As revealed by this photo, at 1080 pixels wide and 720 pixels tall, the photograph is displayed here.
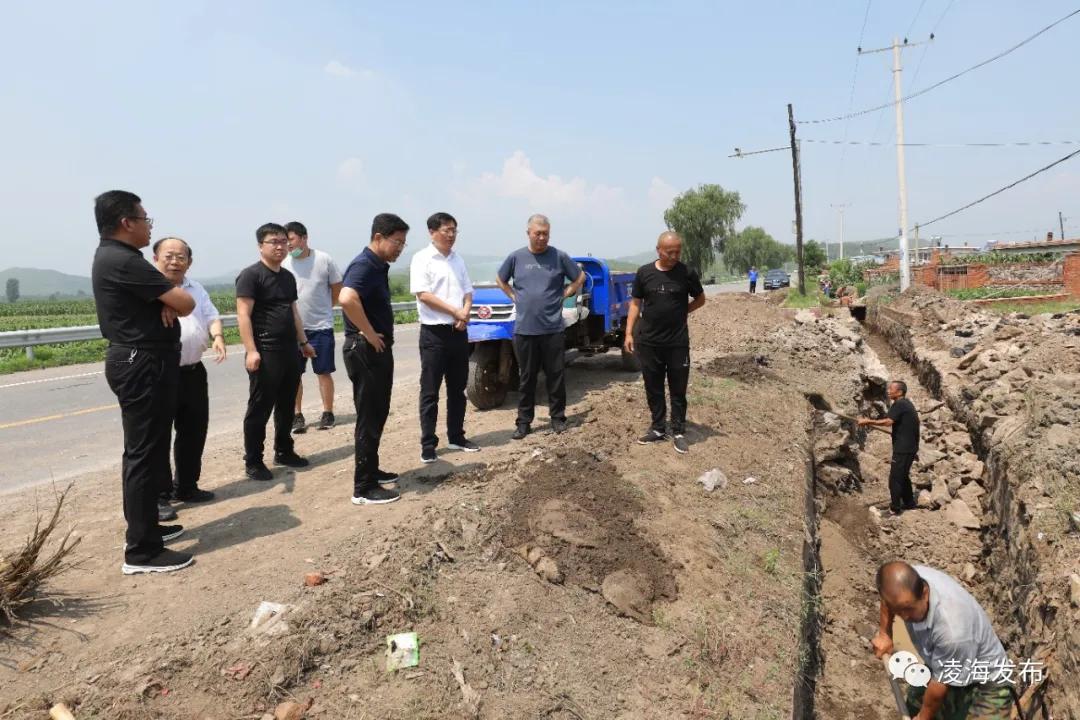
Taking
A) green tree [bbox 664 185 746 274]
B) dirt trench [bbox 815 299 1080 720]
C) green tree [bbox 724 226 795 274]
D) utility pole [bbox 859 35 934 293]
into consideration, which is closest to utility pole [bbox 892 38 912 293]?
utility pole [bbox 859 35 934 293]

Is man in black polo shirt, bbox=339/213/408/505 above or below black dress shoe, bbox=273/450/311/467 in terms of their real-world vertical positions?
above

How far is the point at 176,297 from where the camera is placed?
3385mm

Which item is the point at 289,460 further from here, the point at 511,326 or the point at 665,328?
the point at 665,328

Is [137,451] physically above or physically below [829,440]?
above

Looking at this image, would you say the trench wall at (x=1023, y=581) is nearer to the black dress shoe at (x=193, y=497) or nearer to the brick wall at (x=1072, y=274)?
the black dress shoe at (x=193, y=497)

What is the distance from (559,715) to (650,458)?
9.23ft

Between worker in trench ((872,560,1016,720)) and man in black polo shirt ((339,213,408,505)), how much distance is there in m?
3.08

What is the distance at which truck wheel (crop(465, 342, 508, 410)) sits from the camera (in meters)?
6.95

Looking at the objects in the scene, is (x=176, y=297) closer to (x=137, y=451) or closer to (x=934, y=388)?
(x=137, y=451)

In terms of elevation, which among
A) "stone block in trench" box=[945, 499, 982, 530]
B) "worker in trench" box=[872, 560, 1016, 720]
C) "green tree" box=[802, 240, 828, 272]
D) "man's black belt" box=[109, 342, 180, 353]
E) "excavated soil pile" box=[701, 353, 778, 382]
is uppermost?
"green tree" box=[802, 240, 828, 272]

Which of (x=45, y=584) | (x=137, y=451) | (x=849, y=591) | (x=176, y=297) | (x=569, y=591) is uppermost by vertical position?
(x=176, y=297)

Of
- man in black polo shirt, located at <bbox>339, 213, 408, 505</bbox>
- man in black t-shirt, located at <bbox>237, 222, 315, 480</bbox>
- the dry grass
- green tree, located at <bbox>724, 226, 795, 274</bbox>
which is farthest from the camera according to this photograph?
green tree, located at <bbox>724, 226, 795, 274</bbox>

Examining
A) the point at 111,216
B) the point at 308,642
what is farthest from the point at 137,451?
the point at 308,642

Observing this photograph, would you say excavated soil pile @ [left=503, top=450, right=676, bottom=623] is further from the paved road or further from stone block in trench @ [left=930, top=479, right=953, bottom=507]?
stone block in trench @ [left=930, top=479, right=953, bottom=507]
